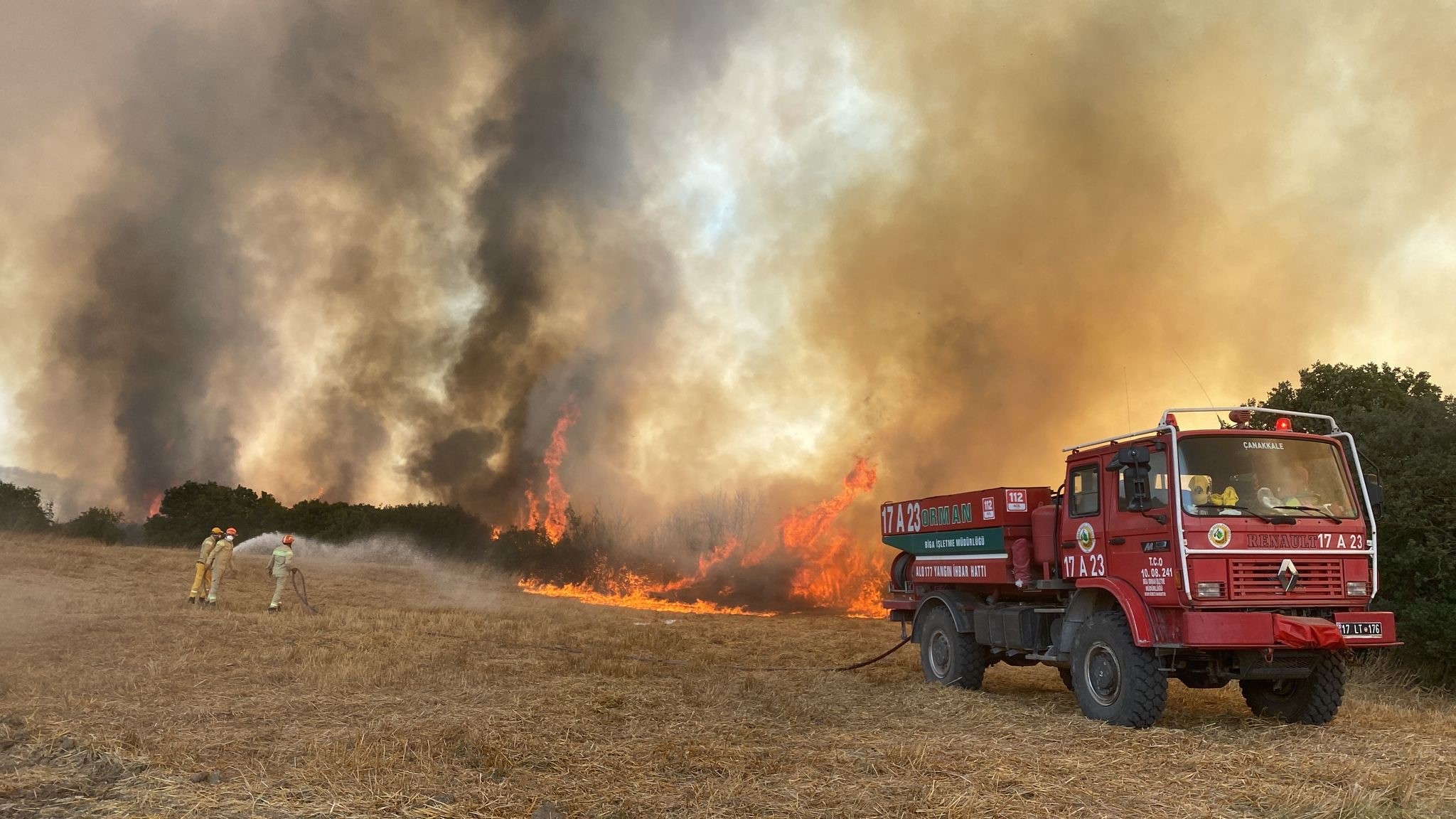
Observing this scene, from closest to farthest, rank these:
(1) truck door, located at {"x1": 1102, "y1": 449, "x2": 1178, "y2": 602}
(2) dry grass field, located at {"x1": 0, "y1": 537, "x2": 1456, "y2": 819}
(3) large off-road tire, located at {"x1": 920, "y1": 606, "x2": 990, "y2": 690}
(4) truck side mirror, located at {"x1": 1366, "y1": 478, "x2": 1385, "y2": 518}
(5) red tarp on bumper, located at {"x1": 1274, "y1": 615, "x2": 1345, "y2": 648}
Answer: (2) dry grass field, located at {"x1": 0, "y1": 537, "x2": 1456, "y2": 819}
(5) red tarp on bumper, located at {"x1": 1274, "y1": 615, "x2": 1345, "y2": 648}
(1) truck door, located at {"x1": 1102, "y1": 449, "x2": 1178, "y2": 602}
(4) truck side mirror, located at {"x1": 1366, "y1": 478, "x2": 1385, "y2": 518}
(3) large off-road tire, located at {"x1": 920, "y1": 606, "x2": 990, "y2": 690}

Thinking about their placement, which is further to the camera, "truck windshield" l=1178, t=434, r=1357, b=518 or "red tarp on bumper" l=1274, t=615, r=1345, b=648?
"truck windshield" l=1178, t=434, r=1357, b=518

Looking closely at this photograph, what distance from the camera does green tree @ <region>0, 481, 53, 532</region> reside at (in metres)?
52.0

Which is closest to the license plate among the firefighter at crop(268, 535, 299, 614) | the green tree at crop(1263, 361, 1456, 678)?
the green tree at crop(1263, 361, 1456, 678)

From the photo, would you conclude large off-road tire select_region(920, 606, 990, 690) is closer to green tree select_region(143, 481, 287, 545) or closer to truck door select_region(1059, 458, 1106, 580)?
truck door select_region(1059, 458, 1106, 580)

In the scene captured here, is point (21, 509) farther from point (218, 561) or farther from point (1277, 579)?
point (1277, 579)

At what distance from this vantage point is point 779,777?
23.1ft

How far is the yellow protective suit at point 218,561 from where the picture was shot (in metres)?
21.9

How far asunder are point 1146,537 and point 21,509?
220 ft

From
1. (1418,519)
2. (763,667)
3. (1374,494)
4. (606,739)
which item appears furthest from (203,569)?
(1418,519)

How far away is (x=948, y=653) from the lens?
42.9ft

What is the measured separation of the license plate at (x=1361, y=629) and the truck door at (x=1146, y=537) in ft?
5.54

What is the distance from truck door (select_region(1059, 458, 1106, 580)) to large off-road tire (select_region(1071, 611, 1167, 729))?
60 cm

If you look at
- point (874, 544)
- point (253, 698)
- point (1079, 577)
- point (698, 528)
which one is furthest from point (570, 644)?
point (698, 528)

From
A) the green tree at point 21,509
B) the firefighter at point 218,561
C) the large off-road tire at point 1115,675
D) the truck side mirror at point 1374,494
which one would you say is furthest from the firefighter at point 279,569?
the green tree at point 21,509
